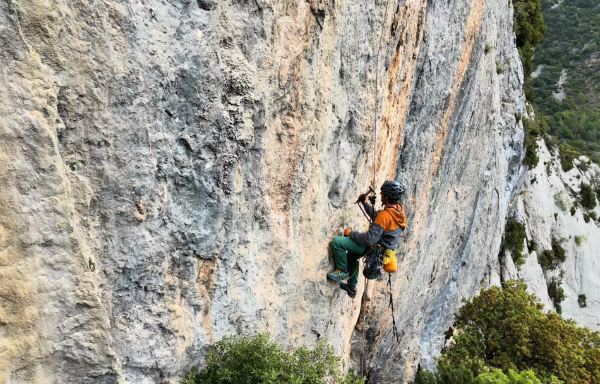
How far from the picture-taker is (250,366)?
16.1 ft

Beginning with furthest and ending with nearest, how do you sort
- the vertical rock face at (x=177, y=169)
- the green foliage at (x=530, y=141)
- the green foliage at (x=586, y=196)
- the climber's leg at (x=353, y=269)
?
the green foliage at (x=586, y=196), the green foliage at (x=530, y=141), the climber's leg at (x=353, y=269), the vertical rock face at (x=177, y=169)

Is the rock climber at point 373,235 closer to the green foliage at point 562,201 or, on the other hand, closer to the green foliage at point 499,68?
the green foliage at point 499,68

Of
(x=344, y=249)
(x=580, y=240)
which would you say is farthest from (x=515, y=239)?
(x=344, y=249)

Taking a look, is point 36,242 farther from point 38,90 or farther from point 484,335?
point 484,335

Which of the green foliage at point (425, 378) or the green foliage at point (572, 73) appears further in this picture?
the green foliage at point (572, 73)

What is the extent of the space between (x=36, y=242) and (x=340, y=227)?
4.48m

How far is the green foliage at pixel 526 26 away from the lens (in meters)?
25.3

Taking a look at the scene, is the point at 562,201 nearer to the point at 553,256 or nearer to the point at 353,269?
the point at 553,256

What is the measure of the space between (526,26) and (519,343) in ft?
64.7

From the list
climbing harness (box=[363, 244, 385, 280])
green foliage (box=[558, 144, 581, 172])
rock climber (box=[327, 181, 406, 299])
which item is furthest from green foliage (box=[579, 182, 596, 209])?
rock climber (box=[327, 181, 406, 299])

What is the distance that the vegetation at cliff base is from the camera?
481 inches

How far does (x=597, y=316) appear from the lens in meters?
32.7

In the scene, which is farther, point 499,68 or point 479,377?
point 499,68

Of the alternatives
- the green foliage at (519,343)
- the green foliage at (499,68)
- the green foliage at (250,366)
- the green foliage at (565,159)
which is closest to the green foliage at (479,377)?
the green foliage at (519,343)
